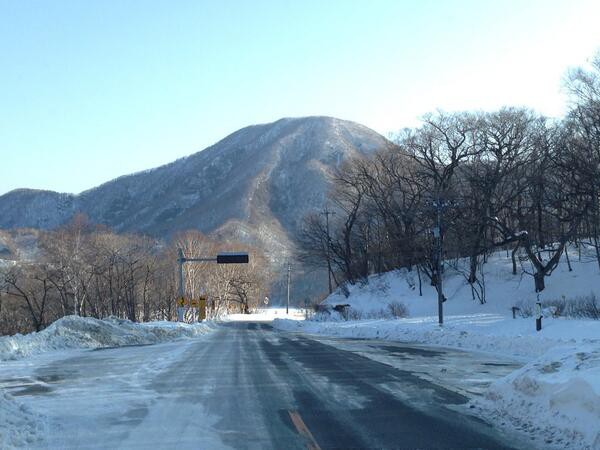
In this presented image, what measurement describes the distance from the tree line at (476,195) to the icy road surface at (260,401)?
17923mm

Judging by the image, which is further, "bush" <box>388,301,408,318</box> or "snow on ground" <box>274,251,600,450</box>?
"bush" <box>388,301,408,318</box>

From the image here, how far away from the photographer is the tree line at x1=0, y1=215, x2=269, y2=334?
5862 cm

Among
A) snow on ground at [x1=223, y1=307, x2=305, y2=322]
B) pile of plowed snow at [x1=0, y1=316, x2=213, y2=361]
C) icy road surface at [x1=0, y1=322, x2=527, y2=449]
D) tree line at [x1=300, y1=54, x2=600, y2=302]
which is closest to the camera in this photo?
icy road surface at [x1=0, y1=322, x2=527, y2=449]

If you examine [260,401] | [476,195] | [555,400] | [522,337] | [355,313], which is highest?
[476,195]

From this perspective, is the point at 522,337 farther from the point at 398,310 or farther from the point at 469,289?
the point at 469,289

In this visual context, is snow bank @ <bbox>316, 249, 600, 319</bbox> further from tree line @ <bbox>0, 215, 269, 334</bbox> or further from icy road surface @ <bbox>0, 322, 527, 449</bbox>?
icy road surface @ <bbox>0, 322, 527, 449</bbox>

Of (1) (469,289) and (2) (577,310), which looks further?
(1) (469,289)

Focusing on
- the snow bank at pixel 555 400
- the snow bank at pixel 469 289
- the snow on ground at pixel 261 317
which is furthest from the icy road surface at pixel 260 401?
the snow on ground at pixel 261 317

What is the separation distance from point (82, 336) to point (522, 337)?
18.7 meters

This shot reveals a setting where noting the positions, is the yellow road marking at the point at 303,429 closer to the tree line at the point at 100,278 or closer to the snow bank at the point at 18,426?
the snow bank at the point at 18,426

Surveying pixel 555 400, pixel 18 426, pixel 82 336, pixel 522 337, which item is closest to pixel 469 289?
pixel 522 337

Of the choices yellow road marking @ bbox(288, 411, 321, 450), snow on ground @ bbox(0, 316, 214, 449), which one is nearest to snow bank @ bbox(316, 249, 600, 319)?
snow on ground @ bbox(0, 316, 214, 449)

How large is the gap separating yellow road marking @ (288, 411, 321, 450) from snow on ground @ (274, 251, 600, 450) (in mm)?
2779

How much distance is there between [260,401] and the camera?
1134 centimetres
